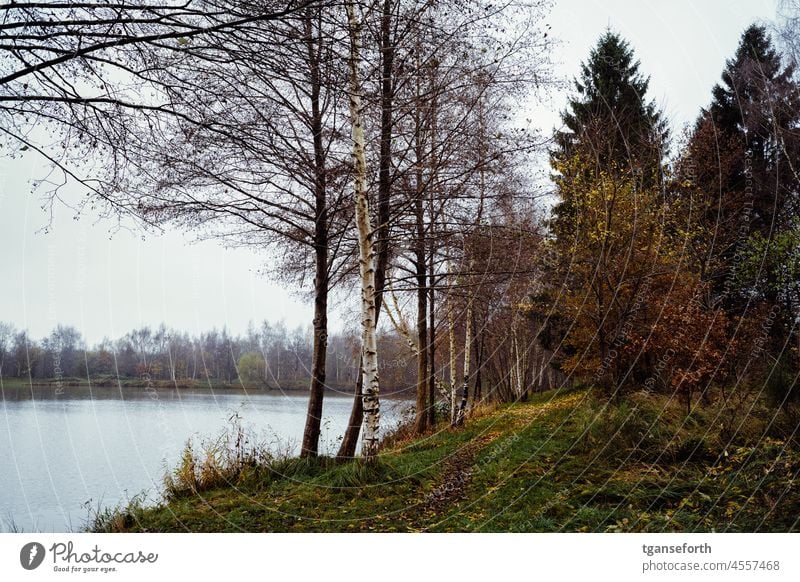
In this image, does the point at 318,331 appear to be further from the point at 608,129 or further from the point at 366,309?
the point at 608,129

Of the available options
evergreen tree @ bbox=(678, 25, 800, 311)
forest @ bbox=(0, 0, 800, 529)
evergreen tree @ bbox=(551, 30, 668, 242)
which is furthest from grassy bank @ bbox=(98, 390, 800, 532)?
evergreen tree @ bbox=(551, 30, 668, 242)

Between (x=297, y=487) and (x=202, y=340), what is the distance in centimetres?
218

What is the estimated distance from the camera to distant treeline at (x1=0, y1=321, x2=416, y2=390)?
427 centimetres

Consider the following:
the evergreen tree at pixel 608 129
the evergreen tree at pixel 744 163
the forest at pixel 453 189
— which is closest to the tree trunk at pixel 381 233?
the forest at pixel 453 189

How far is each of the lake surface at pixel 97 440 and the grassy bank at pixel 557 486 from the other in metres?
0.33

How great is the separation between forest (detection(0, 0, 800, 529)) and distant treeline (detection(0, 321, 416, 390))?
28mm

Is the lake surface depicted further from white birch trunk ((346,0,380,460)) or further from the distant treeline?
white birch trunk ((346,0,380,460))

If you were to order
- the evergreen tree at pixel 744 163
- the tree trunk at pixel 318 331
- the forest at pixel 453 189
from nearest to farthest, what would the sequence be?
the forest at pixel 453 189, the evergreen tree at pixel 744 163, the tree trunk at pixel 318 331

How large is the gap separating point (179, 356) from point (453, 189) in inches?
151

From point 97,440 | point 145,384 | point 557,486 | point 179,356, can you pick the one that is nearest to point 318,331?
point 179,356

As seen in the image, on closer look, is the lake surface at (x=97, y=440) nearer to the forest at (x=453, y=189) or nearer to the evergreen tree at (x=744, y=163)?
the forest at (x=453, y=189)

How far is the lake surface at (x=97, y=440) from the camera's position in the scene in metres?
4.83

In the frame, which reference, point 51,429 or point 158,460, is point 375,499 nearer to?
point 158,460

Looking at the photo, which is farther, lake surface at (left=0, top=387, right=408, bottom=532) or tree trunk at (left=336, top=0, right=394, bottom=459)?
tree trunk at (left=336, top=0, right=394, bottom=459)
